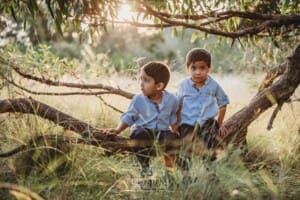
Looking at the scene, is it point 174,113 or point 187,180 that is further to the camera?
point 174,113

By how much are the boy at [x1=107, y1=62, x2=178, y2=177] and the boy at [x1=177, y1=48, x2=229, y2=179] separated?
0.15m

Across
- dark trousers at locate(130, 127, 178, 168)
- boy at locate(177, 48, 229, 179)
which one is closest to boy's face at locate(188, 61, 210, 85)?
boy at locate(177, 48, 229, 179)

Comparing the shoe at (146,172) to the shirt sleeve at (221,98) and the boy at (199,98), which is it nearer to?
the boy at (199,98)

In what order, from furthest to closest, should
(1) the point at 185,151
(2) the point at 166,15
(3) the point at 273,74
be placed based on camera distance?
(3) the point at 273,74, (2) the point at 166,15, (1) the point at 185,151

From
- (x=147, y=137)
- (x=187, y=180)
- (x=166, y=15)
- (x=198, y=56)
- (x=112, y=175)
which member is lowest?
(x=112, y=175)

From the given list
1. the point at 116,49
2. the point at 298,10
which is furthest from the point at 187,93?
the point at 116,49

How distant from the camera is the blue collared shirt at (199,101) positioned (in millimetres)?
4156

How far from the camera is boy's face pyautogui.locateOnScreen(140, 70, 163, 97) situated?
13.3 ft

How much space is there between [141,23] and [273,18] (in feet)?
3.40

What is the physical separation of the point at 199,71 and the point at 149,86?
0.42m

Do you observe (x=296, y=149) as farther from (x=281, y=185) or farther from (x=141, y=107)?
(x=141, y=107)

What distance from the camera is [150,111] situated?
403 cm

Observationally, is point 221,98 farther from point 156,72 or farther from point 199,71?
point 156,72

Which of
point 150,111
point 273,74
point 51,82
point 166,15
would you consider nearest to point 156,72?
point 150,111
